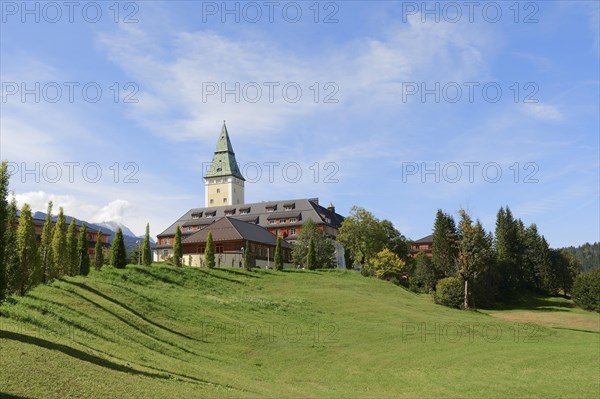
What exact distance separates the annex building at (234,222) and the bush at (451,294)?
79.2 feet

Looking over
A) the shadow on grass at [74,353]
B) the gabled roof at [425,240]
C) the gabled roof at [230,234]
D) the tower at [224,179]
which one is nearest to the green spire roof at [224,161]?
the tower at [224,179]

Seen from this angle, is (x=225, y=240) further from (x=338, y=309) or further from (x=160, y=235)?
(x=160, y=235)

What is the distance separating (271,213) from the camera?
113m

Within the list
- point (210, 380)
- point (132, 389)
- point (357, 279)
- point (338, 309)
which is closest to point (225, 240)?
point (357, 279)

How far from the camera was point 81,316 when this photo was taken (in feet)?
81.0

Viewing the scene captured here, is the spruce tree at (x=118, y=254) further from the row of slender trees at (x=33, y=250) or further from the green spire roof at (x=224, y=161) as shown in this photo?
the green spire roof at (x=224, y=161)

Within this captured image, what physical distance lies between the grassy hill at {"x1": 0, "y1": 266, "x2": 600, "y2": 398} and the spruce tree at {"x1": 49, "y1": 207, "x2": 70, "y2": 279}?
1061 mm

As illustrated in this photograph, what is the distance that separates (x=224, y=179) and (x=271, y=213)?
35.5 m

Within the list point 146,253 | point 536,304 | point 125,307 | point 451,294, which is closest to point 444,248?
point 536,304

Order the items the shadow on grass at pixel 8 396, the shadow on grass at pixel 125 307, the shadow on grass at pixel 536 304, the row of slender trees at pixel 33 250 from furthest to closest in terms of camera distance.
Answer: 1. the shadow on grass at pixel 536 304
2. the shadow on grass at pixel 125 307
3. the row of slender trees at pixel 33 250
4. the shadow on grass at pixel 8 396

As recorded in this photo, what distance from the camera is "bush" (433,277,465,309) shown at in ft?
204

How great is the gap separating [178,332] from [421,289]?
58328 mm

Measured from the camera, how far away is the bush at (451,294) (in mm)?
62094

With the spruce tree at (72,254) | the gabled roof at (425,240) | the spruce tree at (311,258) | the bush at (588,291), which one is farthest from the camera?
the gabled roof at (425,240)
